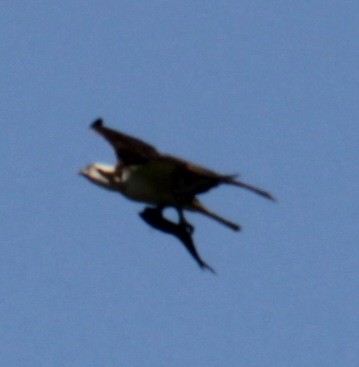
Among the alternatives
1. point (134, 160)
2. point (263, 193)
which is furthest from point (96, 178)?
point (263, 193)

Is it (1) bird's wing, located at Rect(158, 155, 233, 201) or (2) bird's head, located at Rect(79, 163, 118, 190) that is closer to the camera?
(1) bird's wing, located at Rect(158, 155, 233, 201)

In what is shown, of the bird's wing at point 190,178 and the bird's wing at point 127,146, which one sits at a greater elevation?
the bird's wing at point 127,146

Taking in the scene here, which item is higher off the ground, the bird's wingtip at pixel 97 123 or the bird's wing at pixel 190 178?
the bird's wingtip at pixel 97 123

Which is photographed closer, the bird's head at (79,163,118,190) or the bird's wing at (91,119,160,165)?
the bird's wing at (91,119,160,165)

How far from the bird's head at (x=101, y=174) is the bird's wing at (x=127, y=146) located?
26 centimetres

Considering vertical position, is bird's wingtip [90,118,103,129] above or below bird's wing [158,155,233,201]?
above

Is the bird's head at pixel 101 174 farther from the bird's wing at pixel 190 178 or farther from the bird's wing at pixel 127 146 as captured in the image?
the bird's wing at pixel 190 178

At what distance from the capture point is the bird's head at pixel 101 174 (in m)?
26.4

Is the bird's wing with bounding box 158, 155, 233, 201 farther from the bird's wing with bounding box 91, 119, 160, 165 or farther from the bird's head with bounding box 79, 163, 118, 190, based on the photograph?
the bird's head with bounding box 79, 163, 118, 190

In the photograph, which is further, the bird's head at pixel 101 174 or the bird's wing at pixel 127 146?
the bird's head at pixel 101 174

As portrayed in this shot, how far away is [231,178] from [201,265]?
1.82m

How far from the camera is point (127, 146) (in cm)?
2623

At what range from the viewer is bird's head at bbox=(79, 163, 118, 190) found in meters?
26.4

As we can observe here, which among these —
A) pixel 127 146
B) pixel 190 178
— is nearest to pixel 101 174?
pixel 127 146
